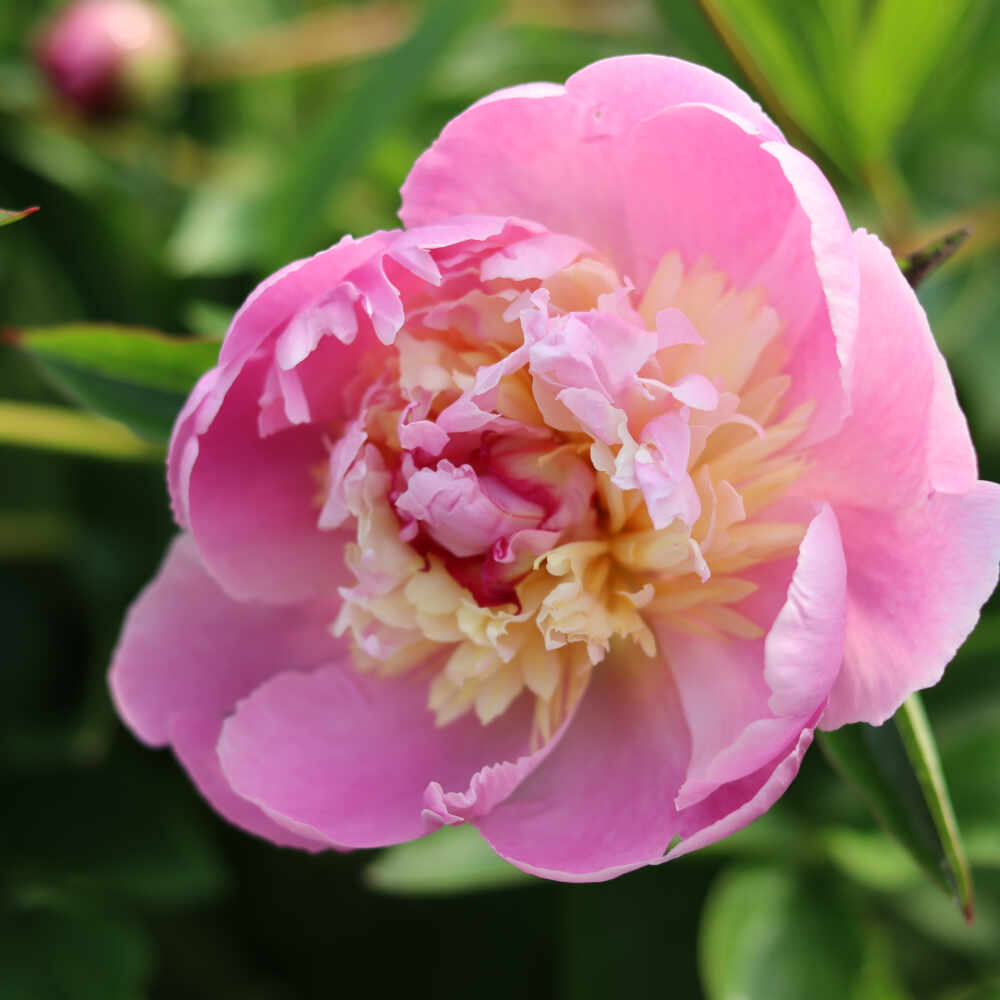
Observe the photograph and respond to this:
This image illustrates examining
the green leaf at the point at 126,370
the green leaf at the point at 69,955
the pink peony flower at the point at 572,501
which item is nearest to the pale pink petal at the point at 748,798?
the pink peony flower at the point at 572,501

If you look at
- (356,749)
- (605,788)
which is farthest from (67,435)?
(605,788)

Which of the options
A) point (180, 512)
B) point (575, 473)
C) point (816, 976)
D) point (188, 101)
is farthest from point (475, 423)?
point (188, 101)

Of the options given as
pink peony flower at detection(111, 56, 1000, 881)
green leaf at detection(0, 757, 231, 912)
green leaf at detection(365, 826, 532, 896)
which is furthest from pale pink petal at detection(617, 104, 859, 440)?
green leaf at detection(0, 757, 231, 912)

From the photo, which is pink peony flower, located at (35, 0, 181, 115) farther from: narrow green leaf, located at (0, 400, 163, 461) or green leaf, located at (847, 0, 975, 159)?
green leaf, located at (847, 0, 975, 159)

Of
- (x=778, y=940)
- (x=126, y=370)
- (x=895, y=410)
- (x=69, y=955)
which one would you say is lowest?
(x=69, y=955)

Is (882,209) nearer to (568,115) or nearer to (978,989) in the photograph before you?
(568,115)

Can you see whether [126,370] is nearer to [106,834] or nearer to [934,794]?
[106,834]
